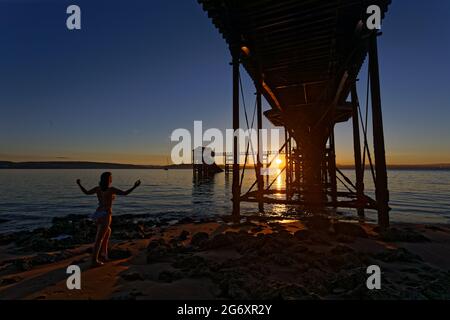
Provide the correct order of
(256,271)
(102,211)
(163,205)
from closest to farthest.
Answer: (256,271)
(102,211)
(163,205)

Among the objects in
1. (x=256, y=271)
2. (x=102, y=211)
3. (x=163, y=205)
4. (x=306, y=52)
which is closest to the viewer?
(x=256, y=271)

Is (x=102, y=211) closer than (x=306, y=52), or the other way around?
(x=102, y=211)

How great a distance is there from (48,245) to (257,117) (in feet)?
29.6

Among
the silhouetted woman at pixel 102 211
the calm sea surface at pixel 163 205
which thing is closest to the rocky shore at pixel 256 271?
the silhouetted woman at pixel 102 211

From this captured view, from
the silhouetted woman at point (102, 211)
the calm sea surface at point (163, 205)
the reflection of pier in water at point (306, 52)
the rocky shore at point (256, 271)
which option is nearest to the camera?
the rocky shore at point (256, 271)

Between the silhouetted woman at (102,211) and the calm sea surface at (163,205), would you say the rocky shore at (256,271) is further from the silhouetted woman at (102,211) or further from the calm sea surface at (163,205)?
the calm sea surface at (163,205)

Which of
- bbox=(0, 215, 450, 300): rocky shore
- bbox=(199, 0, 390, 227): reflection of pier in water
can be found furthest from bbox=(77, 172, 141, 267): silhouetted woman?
bbox=(199, 0, 390, 227): reflection of pier in water

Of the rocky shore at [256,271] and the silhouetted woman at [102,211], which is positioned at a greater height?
the silhouetted woman at [102,211]

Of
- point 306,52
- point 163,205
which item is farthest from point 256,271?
point 163,205

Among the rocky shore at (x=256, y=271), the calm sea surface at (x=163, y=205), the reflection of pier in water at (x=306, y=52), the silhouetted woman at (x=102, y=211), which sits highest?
the reflection of pier in water at (x=306, y=52)

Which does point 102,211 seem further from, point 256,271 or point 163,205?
point 163,205

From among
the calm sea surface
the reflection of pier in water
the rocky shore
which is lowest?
the calm sea surface

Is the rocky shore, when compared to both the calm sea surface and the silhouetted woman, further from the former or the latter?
the calm sea surface
